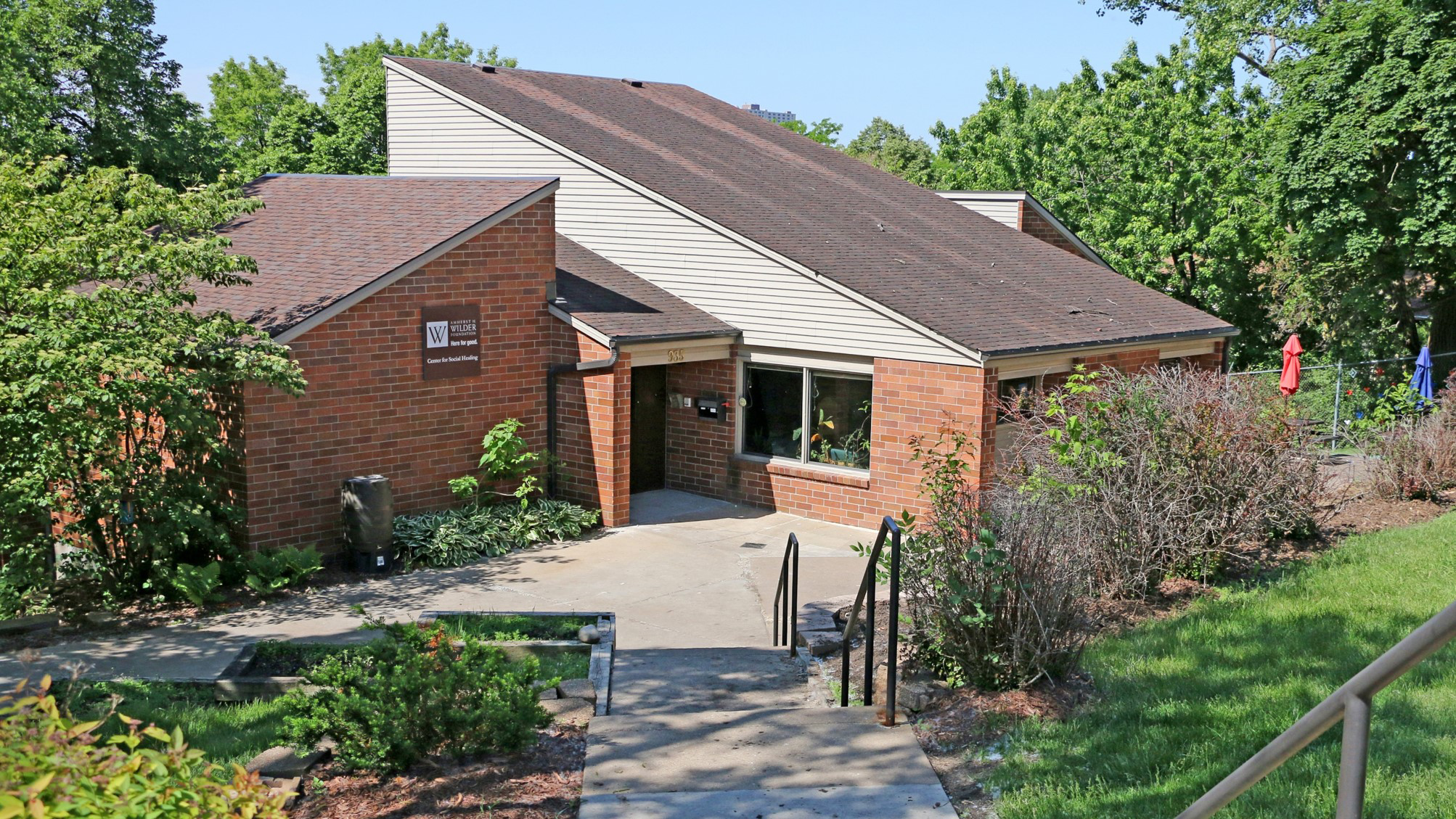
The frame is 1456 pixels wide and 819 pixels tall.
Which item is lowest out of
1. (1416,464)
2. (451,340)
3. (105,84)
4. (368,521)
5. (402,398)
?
(368,521)

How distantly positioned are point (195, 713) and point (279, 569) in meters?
4.09

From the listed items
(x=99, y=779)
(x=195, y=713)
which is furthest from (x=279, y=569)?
(x=99, y=779)

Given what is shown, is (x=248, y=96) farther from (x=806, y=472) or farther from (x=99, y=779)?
(x=99, y=779)

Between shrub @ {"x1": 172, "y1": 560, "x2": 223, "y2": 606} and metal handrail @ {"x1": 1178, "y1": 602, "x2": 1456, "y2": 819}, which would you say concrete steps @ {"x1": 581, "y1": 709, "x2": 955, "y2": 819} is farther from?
shrub @ {"x1": 172, "y1": 560, "x2": 223, "y2": 606}

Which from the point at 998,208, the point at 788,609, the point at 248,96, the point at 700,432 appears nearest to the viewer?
the point at 788,609

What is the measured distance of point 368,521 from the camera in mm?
13023

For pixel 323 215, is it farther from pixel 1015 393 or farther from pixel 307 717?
pixel 307 717

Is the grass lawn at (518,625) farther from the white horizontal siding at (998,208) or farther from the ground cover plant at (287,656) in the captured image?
the white horizontal siding at (998,208)

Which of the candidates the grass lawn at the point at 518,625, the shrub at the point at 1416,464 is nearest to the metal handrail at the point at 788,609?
the grass lawn at the point at 518,625

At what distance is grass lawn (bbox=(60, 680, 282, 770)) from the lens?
7.32 m

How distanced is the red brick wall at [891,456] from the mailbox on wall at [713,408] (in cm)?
70

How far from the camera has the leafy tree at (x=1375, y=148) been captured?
20641mm

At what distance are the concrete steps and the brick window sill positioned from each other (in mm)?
8350

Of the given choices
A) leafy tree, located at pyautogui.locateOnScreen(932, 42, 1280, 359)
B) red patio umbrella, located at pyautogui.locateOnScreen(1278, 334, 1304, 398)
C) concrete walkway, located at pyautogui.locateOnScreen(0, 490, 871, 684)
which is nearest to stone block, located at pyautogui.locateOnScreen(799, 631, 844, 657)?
concrete walkway, located at pyautogui.locateOnScreen(0, 490, 871, 684)
